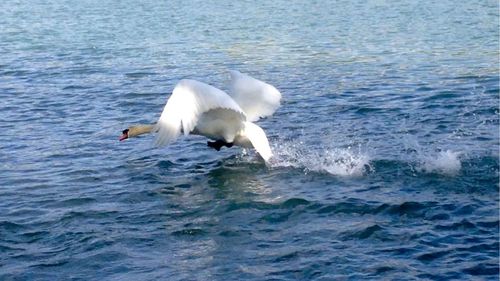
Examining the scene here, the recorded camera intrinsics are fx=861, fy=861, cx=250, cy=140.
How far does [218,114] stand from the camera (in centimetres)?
1341

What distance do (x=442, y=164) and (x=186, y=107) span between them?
376cm

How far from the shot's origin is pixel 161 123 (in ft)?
38.2

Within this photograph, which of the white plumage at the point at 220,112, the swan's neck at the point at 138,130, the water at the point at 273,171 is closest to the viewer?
the water at the point at 273,171

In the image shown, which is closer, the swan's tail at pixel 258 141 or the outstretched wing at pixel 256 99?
the swan's tail at pixel 258 141

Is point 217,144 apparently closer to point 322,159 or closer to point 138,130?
point 138,130

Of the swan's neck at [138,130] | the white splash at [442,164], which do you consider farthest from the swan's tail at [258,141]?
the white splash at [442,164]

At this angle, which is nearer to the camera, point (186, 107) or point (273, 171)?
point (186, 107)

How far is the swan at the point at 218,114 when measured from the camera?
1175 cm

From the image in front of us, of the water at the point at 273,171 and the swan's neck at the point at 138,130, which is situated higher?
the swan's neck at the point at 138,130

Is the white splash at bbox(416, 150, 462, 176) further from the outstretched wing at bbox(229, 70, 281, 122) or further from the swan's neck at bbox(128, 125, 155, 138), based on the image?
the swan's neck at bbox(128, 125, 155, 138)

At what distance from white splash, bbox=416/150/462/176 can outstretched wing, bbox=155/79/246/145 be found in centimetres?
282

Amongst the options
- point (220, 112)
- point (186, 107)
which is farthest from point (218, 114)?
point (186, 107)

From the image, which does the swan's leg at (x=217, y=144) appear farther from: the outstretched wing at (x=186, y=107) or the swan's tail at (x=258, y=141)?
the outstretched wing at (x=186, y=107)

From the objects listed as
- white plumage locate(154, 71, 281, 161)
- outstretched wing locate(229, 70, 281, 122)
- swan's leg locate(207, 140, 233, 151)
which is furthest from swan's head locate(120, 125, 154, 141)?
outstretched wing locate(229, 70, 281, 122)
